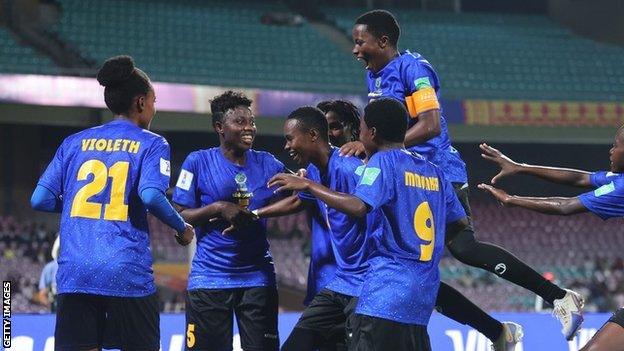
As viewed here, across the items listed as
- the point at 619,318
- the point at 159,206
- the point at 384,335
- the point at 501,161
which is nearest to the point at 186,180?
the point at 159,206

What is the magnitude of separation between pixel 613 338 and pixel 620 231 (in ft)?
52.0

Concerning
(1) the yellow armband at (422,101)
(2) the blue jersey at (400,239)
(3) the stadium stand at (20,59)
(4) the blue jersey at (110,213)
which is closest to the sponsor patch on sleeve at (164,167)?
(4) the blue jersey at (110,213)

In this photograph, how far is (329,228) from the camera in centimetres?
600

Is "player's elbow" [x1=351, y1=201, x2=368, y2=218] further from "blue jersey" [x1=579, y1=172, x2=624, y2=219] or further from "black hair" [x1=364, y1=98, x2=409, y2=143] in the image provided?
"blue jersey" [x1=579, y1=172, x2=624, y2=219]

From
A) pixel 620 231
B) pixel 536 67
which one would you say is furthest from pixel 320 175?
pixel 620 231

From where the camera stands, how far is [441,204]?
5.19 meters

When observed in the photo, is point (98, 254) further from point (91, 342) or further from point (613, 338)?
point (613, 338)

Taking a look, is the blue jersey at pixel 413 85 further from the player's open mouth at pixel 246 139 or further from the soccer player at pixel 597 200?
the player's open mouth at pixel 246 139

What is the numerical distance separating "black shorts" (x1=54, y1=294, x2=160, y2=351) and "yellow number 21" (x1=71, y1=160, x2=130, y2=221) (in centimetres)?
42

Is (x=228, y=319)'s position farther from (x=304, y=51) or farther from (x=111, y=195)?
(x=304, y=51)

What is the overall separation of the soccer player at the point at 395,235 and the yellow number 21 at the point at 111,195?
38.6 inches

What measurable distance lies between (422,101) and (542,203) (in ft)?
3.47

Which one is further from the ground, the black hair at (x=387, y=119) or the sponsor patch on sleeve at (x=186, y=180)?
the black hair at (x=387, y=119)

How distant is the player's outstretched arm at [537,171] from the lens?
6430 mm
